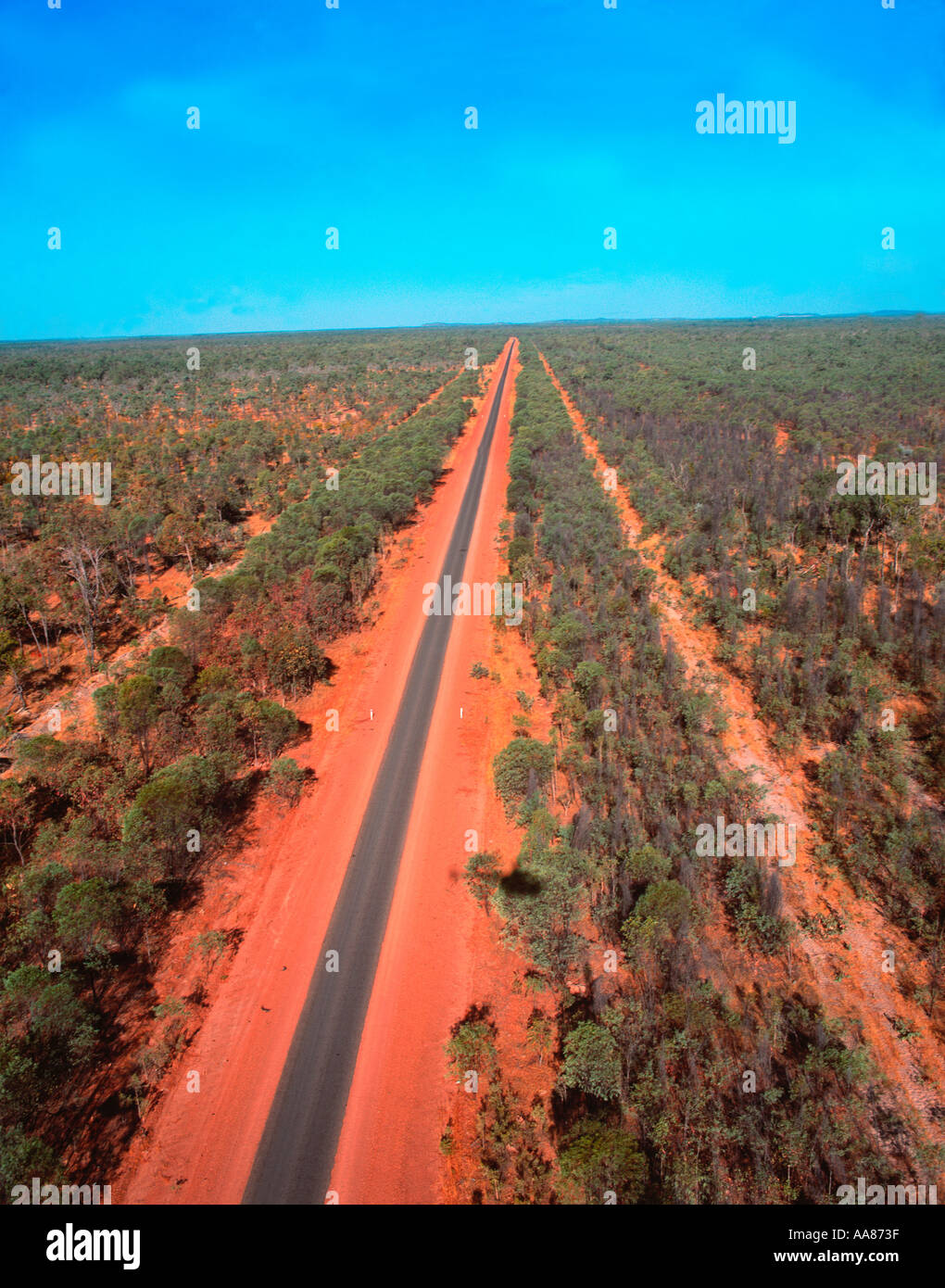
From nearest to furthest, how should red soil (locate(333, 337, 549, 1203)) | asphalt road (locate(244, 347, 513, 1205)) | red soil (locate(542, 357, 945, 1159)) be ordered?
1. asphalt road (locate(244, 347, 513, 1205))
2. red soil (locate(333, 337, 549, 1203))
3. red soil (locate(542, 357, 945, 1159))

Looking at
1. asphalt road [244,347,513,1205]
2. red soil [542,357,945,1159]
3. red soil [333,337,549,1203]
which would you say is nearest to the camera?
asphalt road [244,347,513,1205]

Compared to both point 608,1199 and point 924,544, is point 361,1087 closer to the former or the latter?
point 608,1199

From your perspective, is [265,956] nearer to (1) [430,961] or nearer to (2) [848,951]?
(1) [430,961]

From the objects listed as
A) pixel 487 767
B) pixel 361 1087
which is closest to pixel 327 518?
pixel 487 767

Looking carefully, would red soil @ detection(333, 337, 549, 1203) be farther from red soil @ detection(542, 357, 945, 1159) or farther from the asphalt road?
red soil @ detection(542, 357, 945, 1159)

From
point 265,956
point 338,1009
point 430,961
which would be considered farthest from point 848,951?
point 265,956

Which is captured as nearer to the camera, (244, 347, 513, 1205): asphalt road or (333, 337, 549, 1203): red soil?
(244, 347, 513, 1205): asphalt road

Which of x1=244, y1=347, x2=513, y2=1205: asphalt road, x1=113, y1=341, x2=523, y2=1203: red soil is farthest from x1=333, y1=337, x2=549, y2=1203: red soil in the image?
x1=113, y1=341, x2=523, y2=1203: red soil

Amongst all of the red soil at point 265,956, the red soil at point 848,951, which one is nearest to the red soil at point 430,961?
the red soil at point 265,956
